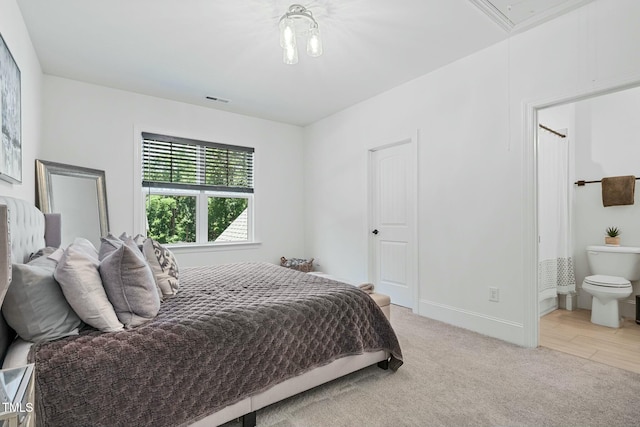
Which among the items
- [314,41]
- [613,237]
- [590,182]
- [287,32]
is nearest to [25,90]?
[287,32]

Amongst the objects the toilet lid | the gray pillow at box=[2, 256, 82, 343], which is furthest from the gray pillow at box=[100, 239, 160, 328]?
the toilet lid

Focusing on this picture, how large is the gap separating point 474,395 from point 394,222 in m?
2.15

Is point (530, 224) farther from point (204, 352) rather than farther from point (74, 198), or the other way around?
point (74, 198)

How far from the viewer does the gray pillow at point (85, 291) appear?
1.31 m

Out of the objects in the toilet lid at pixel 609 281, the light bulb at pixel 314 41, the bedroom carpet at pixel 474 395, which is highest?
the light bulb at pixel 314 41

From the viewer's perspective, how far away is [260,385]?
161cm

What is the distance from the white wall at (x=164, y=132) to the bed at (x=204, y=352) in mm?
1451

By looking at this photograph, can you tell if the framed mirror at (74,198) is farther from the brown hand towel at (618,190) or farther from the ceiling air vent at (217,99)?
the brown hand towel at (618,190)

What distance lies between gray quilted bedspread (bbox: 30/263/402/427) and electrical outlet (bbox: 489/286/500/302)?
123cm

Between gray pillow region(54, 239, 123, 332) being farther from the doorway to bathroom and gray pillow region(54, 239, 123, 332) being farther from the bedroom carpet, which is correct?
the doorway to bathroom

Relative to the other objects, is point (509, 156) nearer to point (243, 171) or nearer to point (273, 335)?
point (273, 335)

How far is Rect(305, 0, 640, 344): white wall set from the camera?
2277 millimetres

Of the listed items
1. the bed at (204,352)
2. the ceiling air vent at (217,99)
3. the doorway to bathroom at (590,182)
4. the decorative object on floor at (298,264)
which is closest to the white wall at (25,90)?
the bed at (204,352)

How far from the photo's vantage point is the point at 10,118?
200cm
